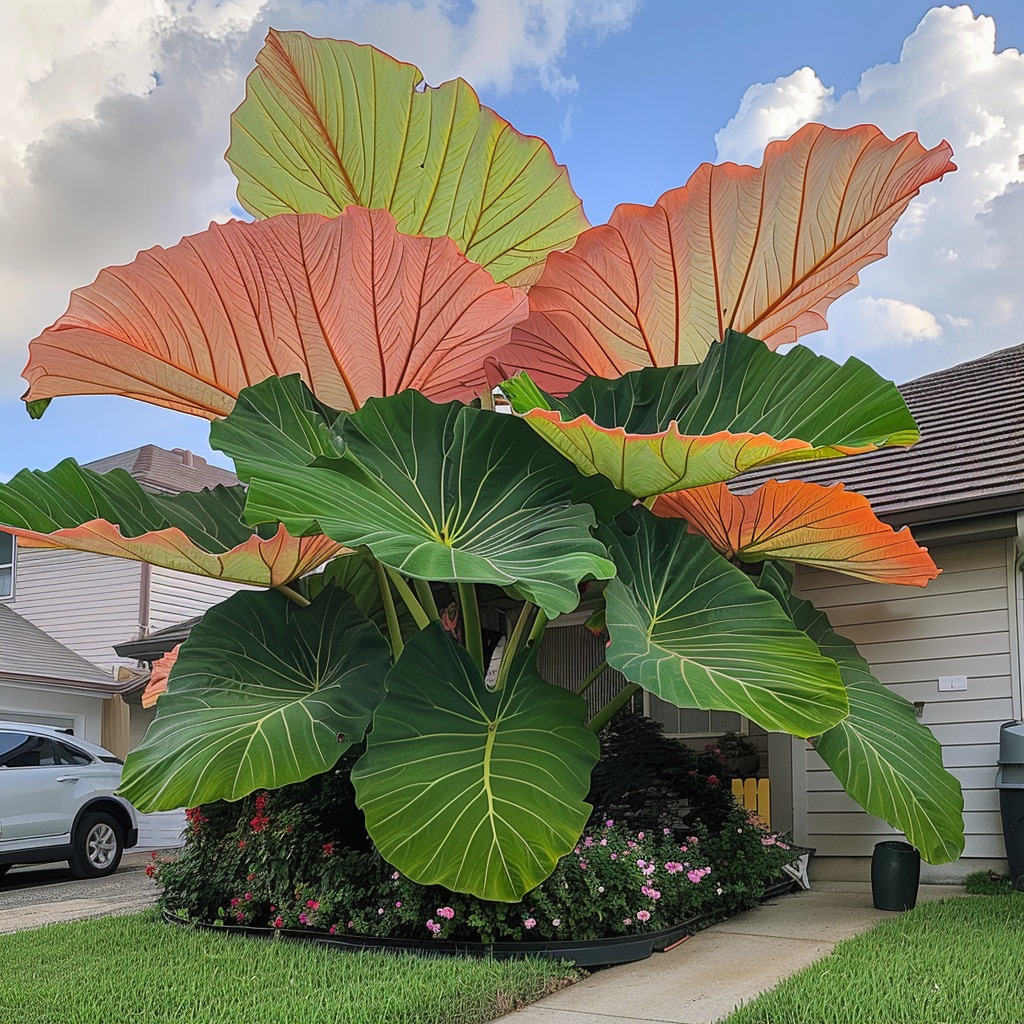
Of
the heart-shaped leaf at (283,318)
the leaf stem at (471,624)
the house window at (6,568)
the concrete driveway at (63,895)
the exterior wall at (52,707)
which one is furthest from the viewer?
the house window at (6,568)

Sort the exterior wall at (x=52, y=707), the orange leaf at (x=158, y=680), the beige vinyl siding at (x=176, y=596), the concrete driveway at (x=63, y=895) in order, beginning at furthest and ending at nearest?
the beige vinyl siding at (x=176, y=596)
the exterior wall at (x=52, y=707)
the concrete driveway at (x=63, y=895)
the orange leaf at (x=158, y=680)

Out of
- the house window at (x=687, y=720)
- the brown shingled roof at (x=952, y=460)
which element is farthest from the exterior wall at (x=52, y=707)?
the brown shingled roof at (x=952, y=460)

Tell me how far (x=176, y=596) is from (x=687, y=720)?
8.65 m

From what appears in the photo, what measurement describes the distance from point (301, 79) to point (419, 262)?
4.96ft

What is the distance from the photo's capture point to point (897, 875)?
538cm

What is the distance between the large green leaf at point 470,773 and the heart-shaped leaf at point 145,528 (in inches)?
37.6

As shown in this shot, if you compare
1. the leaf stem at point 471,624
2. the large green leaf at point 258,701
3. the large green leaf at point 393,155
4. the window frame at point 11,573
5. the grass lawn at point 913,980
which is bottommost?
the grass lawn at point 913,980

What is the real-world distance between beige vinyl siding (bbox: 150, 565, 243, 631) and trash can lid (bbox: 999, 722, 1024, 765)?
34.1 ft

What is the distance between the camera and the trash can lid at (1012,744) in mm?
5723

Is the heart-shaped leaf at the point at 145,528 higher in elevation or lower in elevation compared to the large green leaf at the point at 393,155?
lower

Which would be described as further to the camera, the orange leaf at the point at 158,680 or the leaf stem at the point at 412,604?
the orange leaf at the point at 158,680

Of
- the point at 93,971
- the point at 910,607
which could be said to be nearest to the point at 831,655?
the point at 910,607

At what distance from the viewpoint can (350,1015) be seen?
358 centimetres

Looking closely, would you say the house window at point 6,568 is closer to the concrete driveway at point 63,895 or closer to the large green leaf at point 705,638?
the concrete driveway at point 63,895
